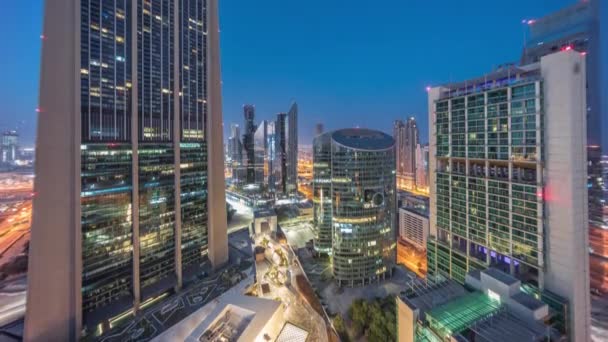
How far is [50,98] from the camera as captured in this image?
23703 mm

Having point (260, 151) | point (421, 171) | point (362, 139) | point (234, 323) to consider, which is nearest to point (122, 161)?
point (234, 323)

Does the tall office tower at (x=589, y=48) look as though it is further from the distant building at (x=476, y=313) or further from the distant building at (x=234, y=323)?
the distant building at (x=234, y=323)

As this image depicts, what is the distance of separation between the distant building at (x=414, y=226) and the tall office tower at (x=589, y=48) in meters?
30.2

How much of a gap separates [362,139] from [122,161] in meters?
40.4

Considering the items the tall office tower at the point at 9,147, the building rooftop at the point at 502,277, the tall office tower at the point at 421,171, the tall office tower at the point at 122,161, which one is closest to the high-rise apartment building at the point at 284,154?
the tall office tower at the point at 421,171

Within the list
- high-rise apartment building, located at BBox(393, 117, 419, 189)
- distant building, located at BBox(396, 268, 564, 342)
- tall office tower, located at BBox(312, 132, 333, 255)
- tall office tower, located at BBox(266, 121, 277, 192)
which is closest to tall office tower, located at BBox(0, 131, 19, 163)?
tall office tower, located at BBox(312, 132, 333, 255)

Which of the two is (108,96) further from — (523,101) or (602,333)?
(602,333)

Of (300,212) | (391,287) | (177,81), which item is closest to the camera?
(177,81)

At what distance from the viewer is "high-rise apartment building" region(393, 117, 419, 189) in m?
132

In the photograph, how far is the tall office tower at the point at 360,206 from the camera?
45500 millimetres

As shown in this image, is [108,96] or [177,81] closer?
[108,96]

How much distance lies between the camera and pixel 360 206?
45.5m

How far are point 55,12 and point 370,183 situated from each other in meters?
49.4

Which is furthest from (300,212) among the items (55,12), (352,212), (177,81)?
(55,12)
